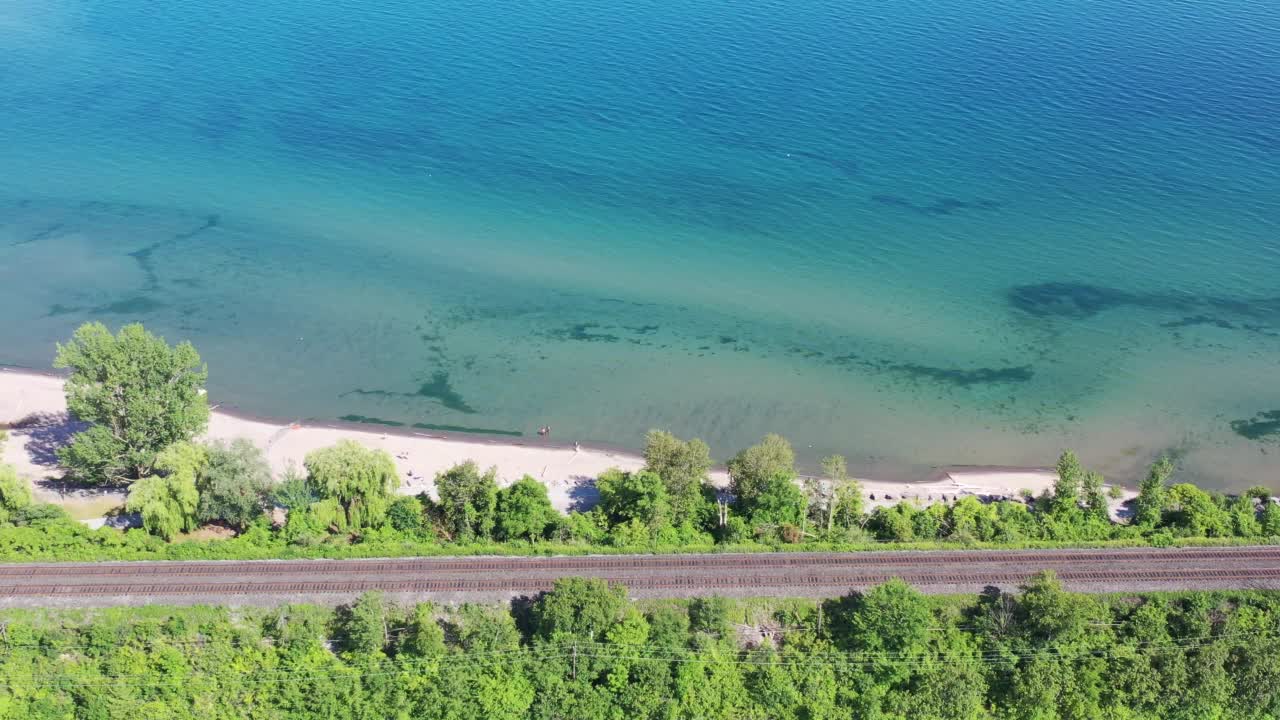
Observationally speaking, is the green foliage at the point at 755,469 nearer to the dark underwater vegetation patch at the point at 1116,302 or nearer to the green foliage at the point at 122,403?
the green foliage at the point at 122,403

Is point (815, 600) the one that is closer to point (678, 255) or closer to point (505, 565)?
point (505, 565)

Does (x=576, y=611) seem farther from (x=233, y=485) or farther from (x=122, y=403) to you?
(x=122, y=403)

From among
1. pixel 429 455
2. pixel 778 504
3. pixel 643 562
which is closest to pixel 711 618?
pixel 643 562

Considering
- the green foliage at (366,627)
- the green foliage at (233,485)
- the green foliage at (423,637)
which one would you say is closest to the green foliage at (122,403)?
the green foliage at (233,485)

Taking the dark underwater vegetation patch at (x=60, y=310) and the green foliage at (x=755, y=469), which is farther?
the dark underwater vegetation patch at (x=60, y=310)

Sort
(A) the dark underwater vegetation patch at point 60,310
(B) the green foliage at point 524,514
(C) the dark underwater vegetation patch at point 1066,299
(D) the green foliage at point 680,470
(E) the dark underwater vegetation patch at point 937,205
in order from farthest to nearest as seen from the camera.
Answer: (E) the dark underwater vegetation patch at point 937,205 < (C) the dark underwater vegetation patch at point 1066,299 < (A) the dark underwater vegetation patch at point 60,310 < (D) the green foliage at point 680,470 < (B) the green foliage at point 524,514

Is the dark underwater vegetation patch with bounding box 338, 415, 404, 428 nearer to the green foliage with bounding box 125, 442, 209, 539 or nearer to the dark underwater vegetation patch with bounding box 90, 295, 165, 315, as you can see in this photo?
the green foliage with bounding box 125, 442, 209, 539

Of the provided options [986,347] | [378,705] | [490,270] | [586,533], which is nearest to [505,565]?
[586,533]
